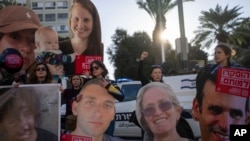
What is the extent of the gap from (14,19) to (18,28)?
10 cm

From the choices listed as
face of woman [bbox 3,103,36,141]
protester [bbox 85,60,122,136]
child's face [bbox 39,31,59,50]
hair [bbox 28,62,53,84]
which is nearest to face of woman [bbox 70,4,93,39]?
child's face [bbox 39,31,59,50]

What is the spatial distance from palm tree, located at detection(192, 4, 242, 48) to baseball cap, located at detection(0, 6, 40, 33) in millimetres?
1711

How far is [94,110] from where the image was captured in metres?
3.52

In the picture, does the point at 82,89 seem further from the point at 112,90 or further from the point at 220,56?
the point at 220,56

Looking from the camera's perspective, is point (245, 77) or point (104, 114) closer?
point (245, 77)

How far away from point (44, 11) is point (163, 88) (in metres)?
1.50

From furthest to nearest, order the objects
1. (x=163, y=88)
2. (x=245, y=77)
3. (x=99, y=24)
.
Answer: (x=99, y=24)
(x=163, y=88)
(x=245, y=77)

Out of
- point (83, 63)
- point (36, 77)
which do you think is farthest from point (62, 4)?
point (36, 77)

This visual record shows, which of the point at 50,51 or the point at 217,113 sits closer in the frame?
the point at 217,113

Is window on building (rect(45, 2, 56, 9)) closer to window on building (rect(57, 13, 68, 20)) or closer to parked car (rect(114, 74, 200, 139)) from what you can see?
window on building (rect(57, 13, 68, 20))

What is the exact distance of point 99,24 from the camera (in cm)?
366

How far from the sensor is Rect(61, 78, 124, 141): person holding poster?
138 inches

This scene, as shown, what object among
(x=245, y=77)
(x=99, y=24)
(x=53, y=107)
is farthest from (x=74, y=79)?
(x=245, y=77)

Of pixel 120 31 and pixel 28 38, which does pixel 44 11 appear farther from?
pixel 120 31
